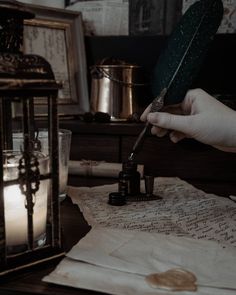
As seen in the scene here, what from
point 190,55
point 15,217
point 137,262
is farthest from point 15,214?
point 190,55

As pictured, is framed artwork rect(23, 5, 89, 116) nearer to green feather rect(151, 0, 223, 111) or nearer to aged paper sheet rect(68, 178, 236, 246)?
green feather rect(151, 0, 223, 111)

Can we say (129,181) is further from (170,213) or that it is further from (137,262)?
(137,262)

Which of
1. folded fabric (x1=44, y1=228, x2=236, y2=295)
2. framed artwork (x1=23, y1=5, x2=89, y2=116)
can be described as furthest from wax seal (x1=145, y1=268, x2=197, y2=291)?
framed artwork (x1=23, y1=5, x2=89, y2=116)

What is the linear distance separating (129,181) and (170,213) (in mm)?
139

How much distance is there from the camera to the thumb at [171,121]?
830 millimetres

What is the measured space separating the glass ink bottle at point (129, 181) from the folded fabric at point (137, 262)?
26 cm

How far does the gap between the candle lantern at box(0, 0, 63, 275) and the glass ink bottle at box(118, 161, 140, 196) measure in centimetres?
34

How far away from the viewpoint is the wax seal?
440 millimetres

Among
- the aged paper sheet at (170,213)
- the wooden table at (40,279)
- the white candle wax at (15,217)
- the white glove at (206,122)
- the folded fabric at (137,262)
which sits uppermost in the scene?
the white glove at (206,122)

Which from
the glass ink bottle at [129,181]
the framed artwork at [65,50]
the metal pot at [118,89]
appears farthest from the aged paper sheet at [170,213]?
the framed artwork at [65,50]

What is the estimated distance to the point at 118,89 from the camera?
1663 millimetres

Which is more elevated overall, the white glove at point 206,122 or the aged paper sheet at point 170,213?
the white glove at point 206,122

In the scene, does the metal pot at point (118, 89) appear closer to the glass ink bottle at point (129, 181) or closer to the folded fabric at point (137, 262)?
the glass ink bottle at point (129, 181)

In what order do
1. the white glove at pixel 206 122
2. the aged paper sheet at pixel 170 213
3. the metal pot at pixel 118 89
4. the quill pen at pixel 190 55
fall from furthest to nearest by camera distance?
the metal pot at pixel 118 89 → the quill pen at pixel 190 55 → the white glove at pixel 206 122 → the aged paper sheet at pixel 170 213
